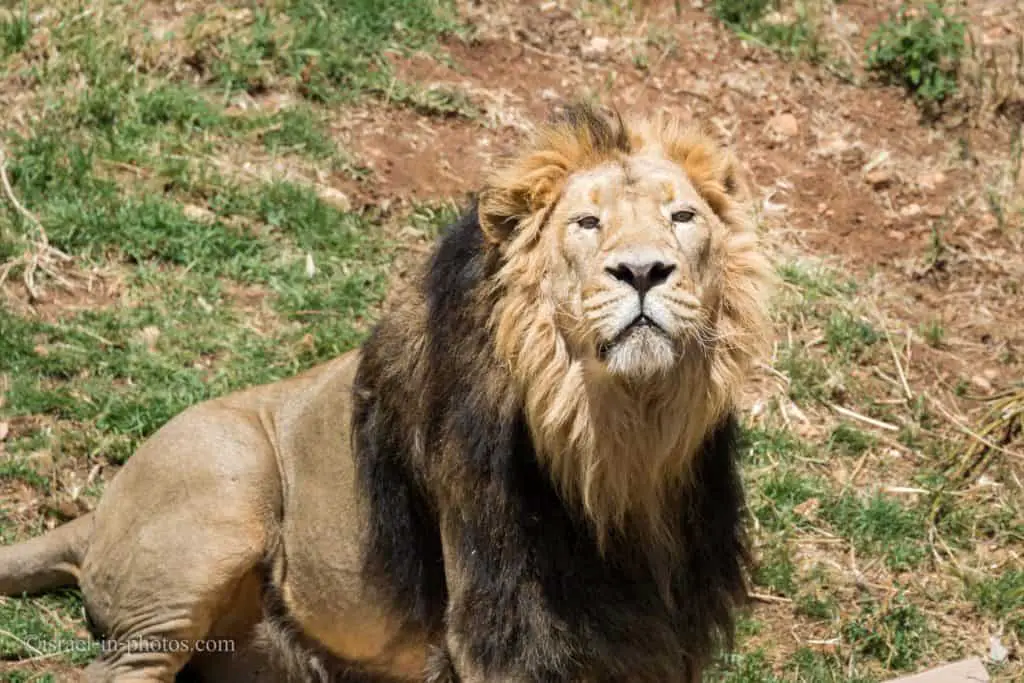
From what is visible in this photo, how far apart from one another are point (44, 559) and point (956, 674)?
3597mm

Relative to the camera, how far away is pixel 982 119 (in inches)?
356

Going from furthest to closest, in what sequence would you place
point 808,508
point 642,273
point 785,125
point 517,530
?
point 785,125, point 808,508, point 517,530, point 642,273

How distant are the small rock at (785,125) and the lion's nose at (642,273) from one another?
195 inches

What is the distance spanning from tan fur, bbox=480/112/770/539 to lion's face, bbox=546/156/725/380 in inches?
1.2

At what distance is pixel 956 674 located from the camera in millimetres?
5898

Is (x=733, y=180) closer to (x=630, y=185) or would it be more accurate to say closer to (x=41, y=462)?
(x=630, y=185)

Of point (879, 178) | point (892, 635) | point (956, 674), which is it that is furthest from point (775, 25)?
point (956, 674)

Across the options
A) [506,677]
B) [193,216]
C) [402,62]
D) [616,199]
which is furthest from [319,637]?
[402,62]

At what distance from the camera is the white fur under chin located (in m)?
4.16

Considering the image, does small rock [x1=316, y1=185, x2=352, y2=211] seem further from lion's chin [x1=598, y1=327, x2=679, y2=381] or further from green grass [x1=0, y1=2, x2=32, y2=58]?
lion's chin [x1=598, y1=327, x2=679, y2=381]

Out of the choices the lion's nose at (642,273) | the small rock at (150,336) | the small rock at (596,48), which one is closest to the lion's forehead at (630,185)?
the lion's nose at (642,273)

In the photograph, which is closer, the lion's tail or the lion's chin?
the lion's chin

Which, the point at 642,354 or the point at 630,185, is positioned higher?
the point at 630,185

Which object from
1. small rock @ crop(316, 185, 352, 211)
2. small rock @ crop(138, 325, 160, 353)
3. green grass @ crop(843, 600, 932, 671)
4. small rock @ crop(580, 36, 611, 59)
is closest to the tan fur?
green grass @ crop(843, 600, 932, 671)
